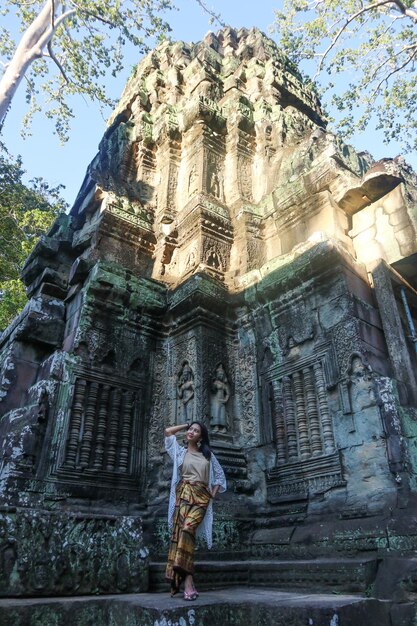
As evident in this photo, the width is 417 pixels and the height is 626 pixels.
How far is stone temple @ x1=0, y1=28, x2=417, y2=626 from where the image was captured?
363cm

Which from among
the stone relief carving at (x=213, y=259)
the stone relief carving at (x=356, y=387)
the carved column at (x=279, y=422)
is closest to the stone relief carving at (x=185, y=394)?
the carved column at (x=279, y=422)

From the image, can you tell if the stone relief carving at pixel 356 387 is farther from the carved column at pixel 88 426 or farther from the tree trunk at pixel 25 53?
the tree trunk at pixel 25 53

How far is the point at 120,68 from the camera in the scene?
47.6 feet

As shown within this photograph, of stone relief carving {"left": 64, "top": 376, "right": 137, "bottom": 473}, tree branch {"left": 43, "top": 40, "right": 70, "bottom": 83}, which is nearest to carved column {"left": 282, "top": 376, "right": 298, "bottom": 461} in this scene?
stone relief carving {"left": 64, "top": 376, "right": 137, "bottom": 473}

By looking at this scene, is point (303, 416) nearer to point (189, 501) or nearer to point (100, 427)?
point (189, 501)

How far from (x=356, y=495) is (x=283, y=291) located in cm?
276

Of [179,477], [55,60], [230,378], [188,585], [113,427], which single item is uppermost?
[55,60]

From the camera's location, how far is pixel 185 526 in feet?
11.3

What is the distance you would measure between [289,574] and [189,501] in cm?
116

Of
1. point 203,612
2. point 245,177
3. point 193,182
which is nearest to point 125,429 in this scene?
point 203,612

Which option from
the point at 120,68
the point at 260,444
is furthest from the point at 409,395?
the point at 120,68

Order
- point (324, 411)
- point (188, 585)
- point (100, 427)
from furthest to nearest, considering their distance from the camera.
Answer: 1. point (100, 427)
2. point (324, 411)
3. point (188, 585)

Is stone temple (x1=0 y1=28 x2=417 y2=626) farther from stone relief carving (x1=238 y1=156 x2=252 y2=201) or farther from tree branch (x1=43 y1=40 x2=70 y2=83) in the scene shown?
tree branch (x1=43 y1=40 x2=70 y2=83)

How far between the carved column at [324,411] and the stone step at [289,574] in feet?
4.23
